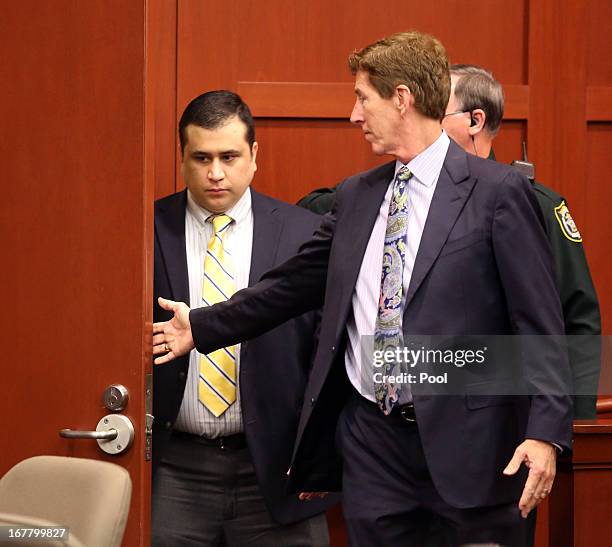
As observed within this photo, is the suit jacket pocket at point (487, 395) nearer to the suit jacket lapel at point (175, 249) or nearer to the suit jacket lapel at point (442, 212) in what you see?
the suit jacket lapel at point (442, 212)

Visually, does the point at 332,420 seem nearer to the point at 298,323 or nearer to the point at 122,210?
→ the point at 298,323

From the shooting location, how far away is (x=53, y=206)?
2984 mm

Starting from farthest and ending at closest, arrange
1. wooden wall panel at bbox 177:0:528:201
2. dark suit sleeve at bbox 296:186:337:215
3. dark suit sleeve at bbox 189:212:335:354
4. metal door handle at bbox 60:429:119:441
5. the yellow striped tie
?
wooden wall panel at bbox 177:0:528:201 < dark suit sleeve at bbox 296:186:337:215 < the yellow striped tie < dark suit sleeve at bbox 189:212:335:354 < metal door handle at bbox 60:429:119:441

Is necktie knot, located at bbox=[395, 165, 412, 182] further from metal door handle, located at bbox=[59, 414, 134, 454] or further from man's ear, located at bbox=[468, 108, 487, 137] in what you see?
metal door handle, located at bbox=[59, 414, 134, 454]

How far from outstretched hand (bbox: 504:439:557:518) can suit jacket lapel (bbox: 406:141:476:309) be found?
0.42 m

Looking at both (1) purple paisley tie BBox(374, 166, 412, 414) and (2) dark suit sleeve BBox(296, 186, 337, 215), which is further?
(2) dark suit sleeve BBox(296, 186, 337, 215)

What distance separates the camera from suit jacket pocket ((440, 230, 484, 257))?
278cm

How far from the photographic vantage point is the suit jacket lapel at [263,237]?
3.33 m

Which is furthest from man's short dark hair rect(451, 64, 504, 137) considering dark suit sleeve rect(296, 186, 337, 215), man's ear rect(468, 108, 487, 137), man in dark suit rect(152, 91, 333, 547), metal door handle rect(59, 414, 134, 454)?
metal door handle rect(59, 414, 134, 454)

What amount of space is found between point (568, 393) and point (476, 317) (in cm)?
27

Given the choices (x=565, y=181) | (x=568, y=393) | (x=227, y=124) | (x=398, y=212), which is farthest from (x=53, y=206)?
(x=565, y=181)

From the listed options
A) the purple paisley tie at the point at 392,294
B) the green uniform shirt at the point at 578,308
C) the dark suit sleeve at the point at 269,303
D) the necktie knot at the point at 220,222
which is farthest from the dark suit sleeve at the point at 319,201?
the purple paisley tie at the point at 392,294

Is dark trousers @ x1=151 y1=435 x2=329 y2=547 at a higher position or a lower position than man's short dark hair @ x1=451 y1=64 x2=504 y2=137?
lower

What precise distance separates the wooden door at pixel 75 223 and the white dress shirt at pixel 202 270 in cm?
37
